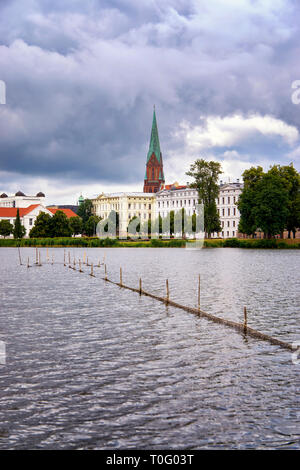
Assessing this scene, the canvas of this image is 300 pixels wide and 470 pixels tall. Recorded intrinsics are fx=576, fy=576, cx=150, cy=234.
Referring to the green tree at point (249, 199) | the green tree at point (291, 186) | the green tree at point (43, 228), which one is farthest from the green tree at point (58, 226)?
the green tree at point (291, 186)

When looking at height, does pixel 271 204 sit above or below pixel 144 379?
above

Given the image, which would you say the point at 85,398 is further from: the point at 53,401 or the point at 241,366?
the point at 241,366

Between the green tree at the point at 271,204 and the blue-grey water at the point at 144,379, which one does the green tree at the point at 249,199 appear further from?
the blue-grey water at the point at 144,379

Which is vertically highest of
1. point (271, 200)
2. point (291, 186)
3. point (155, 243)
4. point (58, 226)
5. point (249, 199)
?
point (291, 186)

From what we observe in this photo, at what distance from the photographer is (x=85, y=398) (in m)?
14.8

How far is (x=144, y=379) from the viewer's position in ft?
54.4

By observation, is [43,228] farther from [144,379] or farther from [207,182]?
[144,379]

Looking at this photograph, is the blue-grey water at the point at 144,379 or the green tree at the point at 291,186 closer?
the blue-grey water at the point at 144,379

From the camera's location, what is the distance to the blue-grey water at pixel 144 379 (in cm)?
1246

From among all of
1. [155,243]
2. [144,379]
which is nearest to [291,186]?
[155,243]

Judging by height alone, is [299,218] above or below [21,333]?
above

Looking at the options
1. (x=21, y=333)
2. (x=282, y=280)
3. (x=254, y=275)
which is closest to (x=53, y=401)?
(x=21, y=333)

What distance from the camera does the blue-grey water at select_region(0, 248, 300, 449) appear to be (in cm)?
1246

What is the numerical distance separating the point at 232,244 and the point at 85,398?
4484 inches
